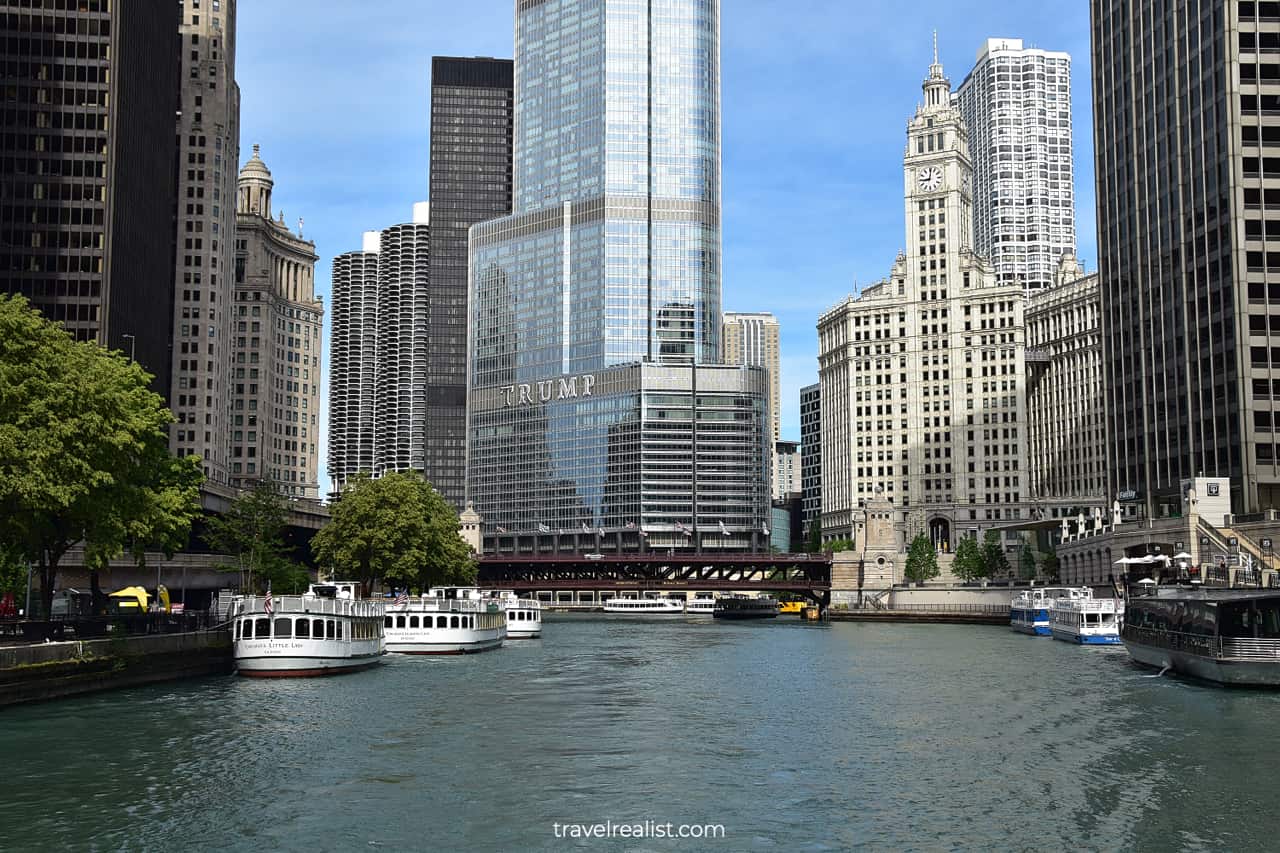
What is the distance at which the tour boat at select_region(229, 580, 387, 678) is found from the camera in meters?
92.6

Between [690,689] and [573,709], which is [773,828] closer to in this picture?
[573,709]

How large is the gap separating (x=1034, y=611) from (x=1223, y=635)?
264ft

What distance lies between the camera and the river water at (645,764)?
146ft

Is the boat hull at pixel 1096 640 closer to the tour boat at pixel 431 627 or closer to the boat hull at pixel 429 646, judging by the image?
the tour boat at pixel 431 627

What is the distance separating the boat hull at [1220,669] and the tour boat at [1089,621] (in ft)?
139

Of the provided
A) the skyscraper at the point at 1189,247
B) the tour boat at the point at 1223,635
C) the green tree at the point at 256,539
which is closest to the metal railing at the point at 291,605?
the green tree at the point at 256,539

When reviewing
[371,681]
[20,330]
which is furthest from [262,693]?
[20,330]

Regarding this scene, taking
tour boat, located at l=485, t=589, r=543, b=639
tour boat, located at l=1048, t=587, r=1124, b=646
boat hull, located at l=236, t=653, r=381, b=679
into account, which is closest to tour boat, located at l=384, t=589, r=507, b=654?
boat hull, located at l=236, t=653, r=381, b=679

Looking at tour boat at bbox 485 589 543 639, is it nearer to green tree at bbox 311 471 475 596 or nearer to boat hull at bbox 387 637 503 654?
green tree at bbox 311 471 475 596

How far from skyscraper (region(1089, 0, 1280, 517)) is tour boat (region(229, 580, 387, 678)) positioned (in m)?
103

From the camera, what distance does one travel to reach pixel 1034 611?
162m

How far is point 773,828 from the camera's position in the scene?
45438mm

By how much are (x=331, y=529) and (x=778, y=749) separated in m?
97.0

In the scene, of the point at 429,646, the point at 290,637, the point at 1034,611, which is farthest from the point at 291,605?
the point at 1034,611
